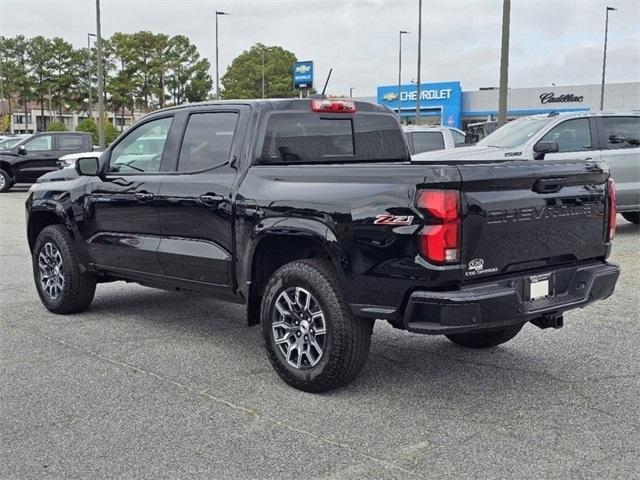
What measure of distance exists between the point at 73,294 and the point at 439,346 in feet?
10.6

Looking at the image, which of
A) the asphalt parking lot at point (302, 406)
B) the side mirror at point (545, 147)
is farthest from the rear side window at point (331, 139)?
the side mirror at point (545, 147)

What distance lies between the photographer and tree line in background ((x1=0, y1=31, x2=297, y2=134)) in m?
64.8

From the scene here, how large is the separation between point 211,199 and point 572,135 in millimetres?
8190

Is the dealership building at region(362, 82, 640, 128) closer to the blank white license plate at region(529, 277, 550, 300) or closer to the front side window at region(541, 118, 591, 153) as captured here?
the front side window at region(541, 118, 591, 153)

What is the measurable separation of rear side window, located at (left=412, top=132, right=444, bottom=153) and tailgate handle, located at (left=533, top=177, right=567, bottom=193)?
10999 millimetres

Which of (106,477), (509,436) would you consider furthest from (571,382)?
(106,477)

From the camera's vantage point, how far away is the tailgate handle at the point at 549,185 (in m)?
4.41

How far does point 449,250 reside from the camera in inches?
159

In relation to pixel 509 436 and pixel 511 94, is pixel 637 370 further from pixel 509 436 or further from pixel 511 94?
pixel 511 94

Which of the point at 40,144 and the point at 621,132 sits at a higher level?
the point at 621,132

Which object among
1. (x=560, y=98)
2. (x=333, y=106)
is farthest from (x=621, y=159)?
(x=560, y=98)

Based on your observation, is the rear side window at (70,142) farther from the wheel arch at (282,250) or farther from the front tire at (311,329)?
the front tire at (311,329)

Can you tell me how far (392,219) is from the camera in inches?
164

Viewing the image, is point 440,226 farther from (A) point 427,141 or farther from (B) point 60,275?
(A) point 427,141
